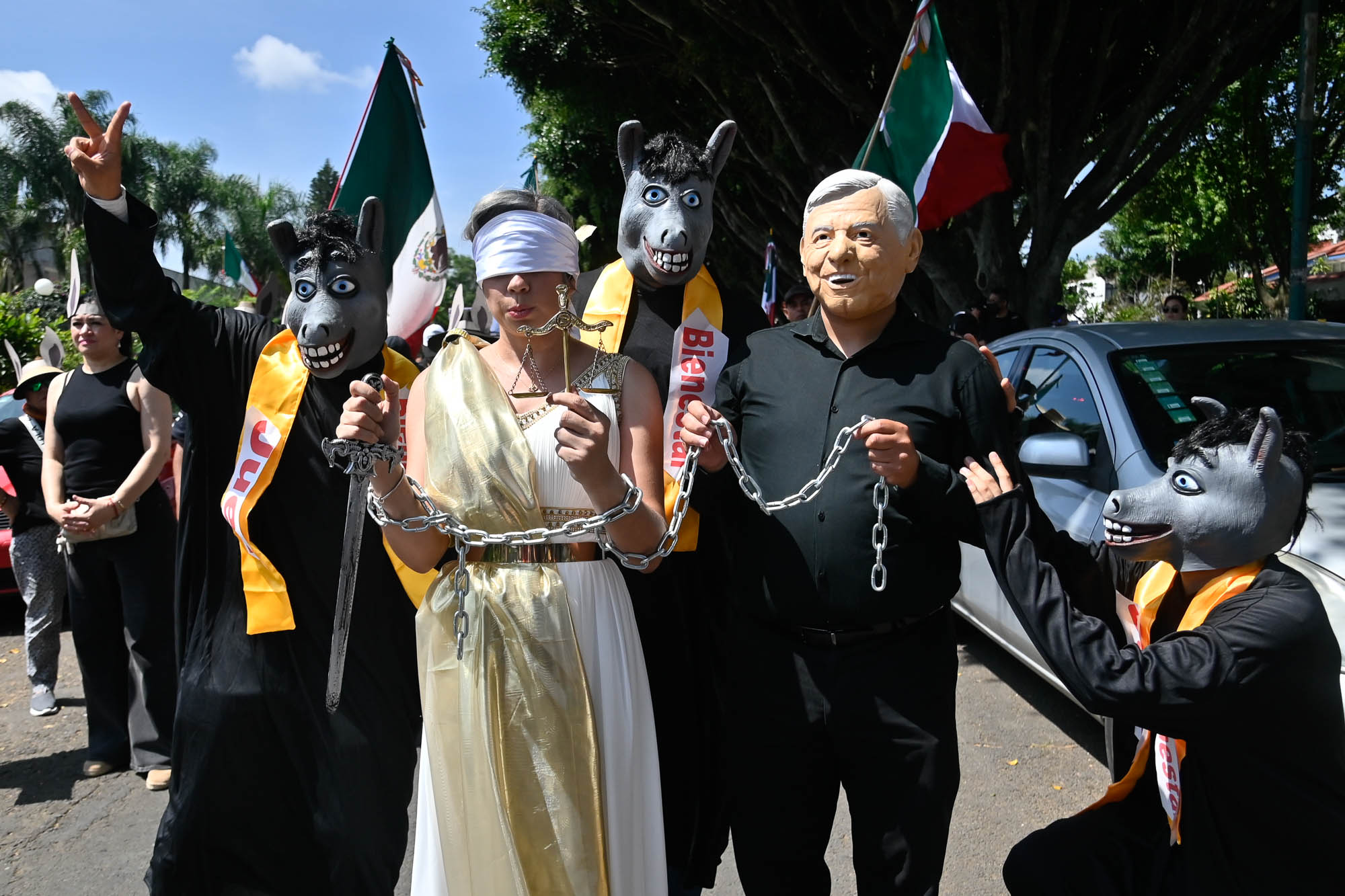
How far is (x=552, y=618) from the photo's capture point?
7.05 feet

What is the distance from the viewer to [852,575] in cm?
235

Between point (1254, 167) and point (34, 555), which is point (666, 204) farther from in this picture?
point (1254, 167)

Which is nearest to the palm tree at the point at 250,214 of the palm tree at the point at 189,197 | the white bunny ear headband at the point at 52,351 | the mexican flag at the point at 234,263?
the palm tree at the point at 189,197

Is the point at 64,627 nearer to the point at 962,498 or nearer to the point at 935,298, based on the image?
the point at 962,498

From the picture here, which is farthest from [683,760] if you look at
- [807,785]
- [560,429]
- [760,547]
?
[560,429]

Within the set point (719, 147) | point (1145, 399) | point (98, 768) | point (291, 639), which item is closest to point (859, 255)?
point (719, 147)

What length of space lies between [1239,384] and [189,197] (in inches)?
1852

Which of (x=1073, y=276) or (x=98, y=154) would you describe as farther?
(x=1073, y=276)

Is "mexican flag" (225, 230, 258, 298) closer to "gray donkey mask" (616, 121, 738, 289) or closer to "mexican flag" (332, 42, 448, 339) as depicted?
"mexican flag" (332, 42, 448, 339)

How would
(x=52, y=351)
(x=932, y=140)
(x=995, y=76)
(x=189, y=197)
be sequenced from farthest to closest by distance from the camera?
(x=189, y=197) < (x=995, y=76) < (x=52, y=351) < (x=932, y=140)

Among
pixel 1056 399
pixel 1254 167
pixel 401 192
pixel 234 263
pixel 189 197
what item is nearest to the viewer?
pixel 401 192

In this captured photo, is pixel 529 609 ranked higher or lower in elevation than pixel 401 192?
lower

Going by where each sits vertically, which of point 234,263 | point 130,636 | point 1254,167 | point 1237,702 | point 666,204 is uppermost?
point 1254,167

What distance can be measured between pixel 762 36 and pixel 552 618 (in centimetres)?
991
